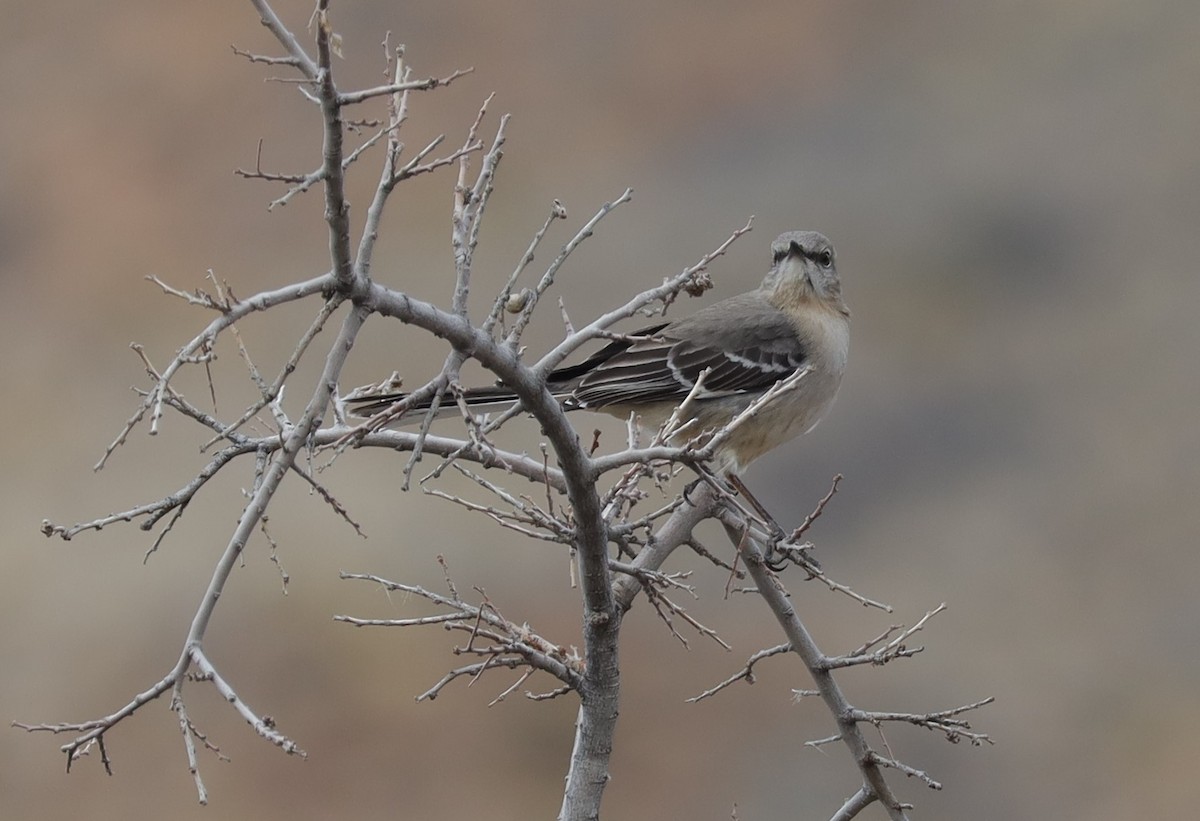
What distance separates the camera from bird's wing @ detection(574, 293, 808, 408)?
6477mm

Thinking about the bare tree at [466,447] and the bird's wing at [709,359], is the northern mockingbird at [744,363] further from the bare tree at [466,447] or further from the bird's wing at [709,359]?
the bare tree at [466,447]

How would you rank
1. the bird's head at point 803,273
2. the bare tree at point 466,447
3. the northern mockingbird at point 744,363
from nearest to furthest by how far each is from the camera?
the bare tree at point 466,447 < the northern mockingbird at point 744,363 < the bird's head at point 803,273

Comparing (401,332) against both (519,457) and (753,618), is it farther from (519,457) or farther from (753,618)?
(519,457)

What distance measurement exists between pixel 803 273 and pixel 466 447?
419 centimetres

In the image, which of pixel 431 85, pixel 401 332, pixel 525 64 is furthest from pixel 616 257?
pixel 431 85

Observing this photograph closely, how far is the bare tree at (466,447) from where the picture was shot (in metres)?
2.74

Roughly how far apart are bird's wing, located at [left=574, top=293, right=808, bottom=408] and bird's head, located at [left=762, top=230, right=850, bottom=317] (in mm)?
120

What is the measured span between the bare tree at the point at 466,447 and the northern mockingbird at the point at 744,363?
1.28m

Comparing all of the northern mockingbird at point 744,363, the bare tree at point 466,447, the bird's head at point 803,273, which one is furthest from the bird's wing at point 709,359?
the bare tree at point 466,447

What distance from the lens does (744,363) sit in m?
6.92

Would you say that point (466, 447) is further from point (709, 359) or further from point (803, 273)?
point (803, 273)

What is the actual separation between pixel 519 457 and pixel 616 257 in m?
15.9

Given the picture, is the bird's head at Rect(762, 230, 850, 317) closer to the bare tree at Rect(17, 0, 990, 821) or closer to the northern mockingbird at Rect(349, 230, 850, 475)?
the northern mockingbird at Rect(349, 230, 850, 475)

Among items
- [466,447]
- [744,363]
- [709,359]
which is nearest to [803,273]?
[744,363]
